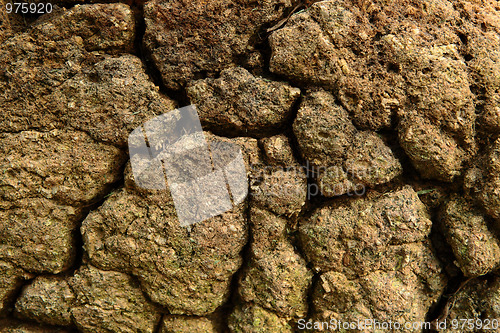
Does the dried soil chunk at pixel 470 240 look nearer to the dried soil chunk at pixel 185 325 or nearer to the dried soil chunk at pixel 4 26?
the dried soil chunk at pixel 185 325

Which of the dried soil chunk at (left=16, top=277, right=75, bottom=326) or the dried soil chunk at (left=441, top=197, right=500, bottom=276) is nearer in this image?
the dried soil chunk at (left=441, top=197, right=500, bottom=276)

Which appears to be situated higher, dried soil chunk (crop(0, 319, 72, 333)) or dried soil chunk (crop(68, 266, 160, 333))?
dried soil chunk (crop(68, 266, 160, 333))

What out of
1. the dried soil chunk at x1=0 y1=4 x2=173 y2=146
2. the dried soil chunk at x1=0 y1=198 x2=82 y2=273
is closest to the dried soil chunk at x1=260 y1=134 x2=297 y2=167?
the dried soil chunk at x1=0 y1=4 x2=173 y2=146

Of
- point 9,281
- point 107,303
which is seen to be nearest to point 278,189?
point 107,303

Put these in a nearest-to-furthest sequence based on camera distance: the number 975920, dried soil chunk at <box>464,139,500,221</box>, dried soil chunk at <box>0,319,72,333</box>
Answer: dried soil chunk at <box>464,139,500,221</box> → the number 975920 → dried soil chunk at <box>0,319,72,333</box>

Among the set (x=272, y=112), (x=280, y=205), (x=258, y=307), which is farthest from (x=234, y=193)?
(x=258, y=307)

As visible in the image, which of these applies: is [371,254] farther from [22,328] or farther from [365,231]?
[22,328]

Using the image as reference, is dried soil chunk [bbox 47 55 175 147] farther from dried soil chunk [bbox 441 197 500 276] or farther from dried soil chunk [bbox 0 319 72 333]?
dried soil chunk [bbox 441 197 500 276]

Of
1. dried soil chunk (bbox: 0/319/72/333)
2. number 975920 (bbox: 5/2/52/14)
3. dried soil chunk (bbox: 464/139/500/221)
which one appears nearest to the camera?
dried soil chunk (bbox: 464/139/500/221)

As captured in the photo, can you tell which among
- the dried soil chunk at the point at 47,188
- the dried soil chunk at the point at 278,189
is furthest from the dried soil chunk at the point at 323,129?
the dried soil chunk at the point at 47,188
